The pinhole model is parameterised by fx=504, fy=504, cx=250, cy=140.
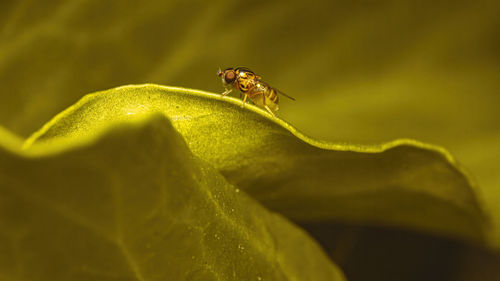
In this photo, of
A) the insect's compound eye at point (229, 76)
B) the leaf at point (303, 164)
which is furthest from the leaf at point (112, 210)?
the insect's compound eye at point (229, 76)

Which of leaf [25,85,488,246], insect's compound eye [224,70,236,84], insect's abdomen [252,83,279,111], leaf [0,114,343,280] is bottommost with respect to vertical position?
leaf [0,114,343,280]

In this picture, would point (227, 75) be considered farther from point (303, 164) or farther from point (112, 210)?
point (112, 210)

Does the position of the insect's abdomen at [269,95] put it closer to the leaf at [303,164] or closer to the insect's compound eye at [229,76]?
the insect's compound eye at [229,76]

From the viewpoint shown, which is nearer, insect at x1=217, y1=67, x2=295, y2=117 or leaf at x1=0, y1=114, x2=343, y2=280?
leaf at x1=0, y1=114, x2=343, y2=280

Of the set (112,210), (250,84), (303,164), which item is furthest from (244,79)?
(112,210)

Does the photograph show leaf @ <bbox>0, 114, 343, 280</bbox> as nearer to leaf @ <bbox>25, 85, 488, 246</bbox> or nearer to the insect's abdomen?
leaf @ <bbox>25, 85, 488, 246</bbox>

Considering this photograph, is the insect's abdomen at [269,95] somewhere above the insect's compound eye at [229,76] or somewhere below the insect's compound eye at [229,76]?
below

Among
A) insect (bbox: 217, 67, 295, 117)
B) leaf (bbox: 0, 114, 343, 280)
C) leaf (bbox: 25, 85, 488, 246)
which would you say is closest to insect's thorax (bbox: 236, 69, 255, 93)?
insect (bbox: 217, 67, 295, 117)

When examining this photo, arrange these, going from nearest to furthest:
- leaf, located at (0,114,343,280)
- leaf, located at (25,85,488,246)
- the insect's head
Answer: leaf, located at (0,114,343,280), leaf, located at (25,85,488,246), the insect's head
